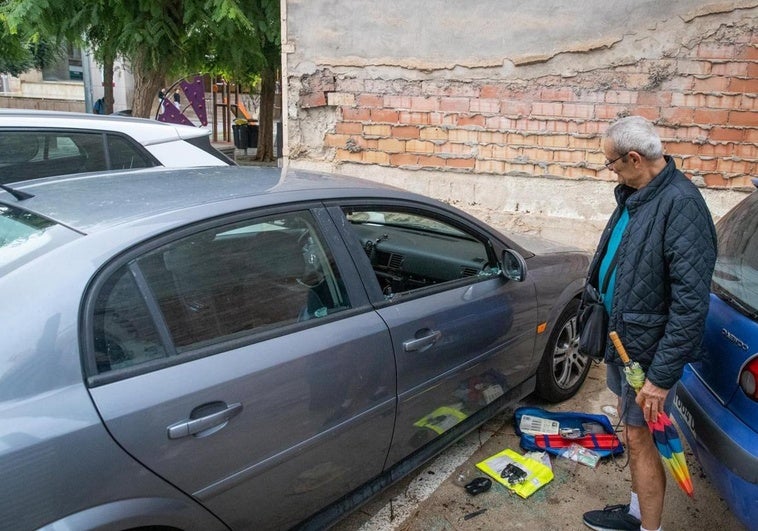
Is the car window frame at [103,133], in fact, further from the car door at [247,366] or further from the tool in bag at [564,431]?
the tool in bag at [564,431]

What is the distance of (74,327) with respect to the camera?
1651mm

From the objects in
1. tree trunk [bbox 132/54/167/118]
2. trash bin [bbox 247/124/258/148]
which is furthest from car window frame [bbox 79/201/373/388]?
trash bin [bbox 247/124/258/148]

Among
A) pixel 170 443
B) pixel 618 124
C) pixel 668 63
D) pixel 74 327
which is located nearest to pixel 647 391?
pixel 618 124

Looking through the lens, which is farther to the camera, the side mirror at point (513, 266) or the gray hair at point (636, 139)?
→ the side mirror at point (513, 266)

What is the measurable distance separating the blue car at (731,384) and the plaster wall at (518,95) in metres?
2.78

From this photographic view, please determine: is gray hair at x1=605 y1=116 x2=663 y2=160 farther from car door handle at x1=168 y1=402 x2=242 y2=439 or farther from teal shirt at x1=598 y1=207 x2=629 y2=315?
car door handle at x1=168 y1=402 x2=242 y2=439

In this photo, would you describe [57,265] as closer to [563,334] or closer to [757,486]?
[757,486]

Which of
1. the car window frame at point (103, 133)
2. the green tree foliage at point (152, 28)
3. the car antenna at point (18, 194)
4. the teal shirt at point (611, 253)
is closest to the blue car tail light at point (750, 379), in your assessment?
the teal shirt at point (611, 253)

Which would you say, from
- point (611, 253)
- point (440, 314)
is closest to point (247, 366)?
point (440, 314)

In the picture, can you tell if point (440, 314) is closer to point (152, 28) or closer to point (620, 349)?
point (620, 349)

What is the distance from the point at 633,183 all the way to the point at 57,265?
206 centimetres

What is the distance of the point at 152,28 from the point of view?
324 inches

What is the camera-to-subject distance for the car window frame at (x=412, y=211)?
2.46m

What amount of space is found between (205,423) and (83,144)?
324 centimetres
